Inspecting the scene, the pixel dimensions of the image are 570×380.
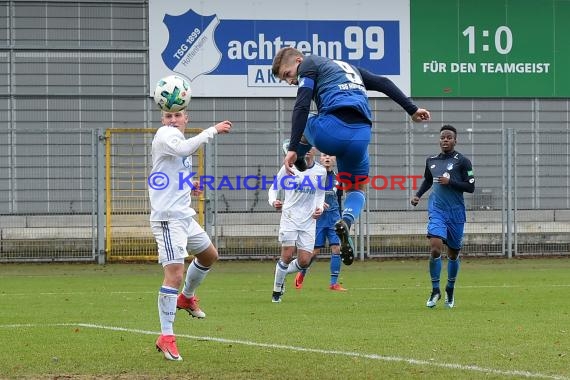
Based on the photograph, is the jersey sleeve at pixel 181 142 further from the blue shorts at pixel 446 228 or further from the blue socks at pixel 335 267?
the blue socks at pixel 335 267

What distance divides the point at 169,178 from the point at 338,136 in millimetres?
1520

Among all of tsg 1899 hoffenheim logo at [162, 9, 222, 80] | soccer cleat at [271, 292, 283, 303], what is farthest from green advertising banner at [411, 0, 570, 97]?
soccer cleat at [271, 292, 283, 303]

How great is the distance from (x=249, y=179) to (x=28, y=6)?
642 centimetres

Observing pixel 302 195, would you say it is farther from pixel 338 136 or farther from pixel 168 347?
pixel 168 347

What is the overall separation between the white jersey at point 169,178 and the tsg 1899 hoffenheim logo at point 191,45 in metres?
17.4

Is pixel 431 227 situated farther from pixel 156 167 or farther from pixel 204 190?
pixel 204 190

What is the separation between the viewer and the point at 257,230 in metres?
25.6

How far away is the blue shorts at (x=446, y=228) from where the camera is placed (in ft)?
47.4

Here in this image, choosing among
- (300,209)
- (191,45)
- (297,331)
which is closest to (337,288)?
(300,209)

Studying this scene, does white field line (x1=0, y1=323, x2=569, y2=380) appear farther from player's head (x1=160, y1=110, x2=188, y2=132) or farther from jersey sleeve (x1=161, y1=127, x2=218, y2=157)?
player's head (x1=160, y1=110, x2=188, y2=132)

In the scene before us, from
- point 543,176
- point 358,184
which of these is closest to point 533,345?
point 358,184

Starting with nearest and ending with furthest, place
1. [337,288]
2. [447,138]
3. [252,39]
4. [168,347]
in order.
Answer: [168,347] → [447,138] → [337,288] → [252,39]

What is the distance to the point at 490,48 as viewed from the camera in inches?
1108

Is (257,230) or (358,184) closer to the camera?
(358,184)
